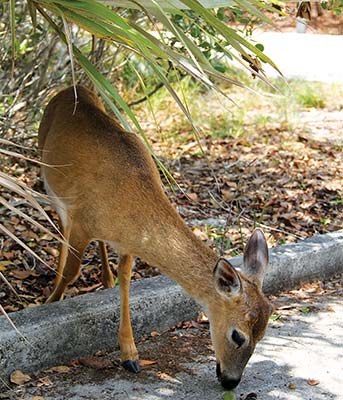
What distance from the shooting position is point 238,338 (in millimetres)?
4285

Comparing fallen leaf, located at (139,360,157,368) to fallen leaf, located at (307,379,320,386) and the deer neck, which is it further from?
fallen leaf, located at (307,379,320,386)

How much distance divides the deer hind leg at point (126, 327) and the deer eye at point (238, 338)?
2.00ft

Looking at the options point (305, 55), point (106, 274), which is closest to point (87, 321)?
point (106, 274)

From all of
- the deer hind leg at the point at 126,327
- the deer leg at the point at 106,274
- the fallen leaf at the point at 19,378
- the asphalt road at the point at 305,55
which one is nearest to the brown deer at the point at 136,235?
the deer hind leg at the point at 126,327

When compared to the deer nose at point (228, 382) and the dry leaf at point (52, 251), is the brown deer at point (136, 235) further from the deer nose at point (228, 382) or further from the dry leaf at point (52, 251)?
the dry leaf at point (52, 251)

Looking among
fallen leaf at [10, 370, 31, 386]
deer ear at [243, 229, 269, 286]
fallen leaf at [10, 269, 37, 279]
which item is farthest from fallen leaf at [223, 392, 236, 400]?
fallen leaf at [10, 269, 37, 279]

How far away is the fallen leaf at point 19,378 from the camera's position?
4.28 metres

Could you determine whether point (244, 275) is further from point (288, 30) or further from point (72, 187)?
point (288, 30)

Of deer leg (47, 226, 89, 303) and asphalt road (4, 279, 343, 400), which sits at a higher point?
deer leg (47, 226, 89, 303)

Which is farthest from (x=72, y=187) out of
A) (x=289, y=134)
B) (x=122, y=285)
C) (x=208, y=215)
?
(x=289, y=134)

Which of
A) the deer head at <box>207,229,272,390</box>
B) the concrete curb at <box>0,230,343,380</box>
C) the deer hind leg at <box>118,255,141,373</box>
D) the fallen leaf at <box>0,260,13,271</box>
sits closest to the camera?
the deer head at <box>207,229,272,390</box>

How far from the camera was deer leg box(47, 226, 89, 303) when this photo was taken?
16.1 feet

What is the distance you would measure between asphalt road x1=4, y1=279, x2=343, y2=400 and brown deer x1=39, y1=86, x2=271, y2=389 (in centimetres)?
16

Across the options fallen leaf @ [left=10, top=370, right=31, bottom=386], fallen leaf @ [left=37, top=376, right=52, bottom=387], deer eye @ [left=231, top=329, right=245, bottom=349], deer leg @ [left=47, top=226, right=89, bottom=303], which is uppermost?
deer leg @ [left=47, top=226, right=89, bottom=303]
